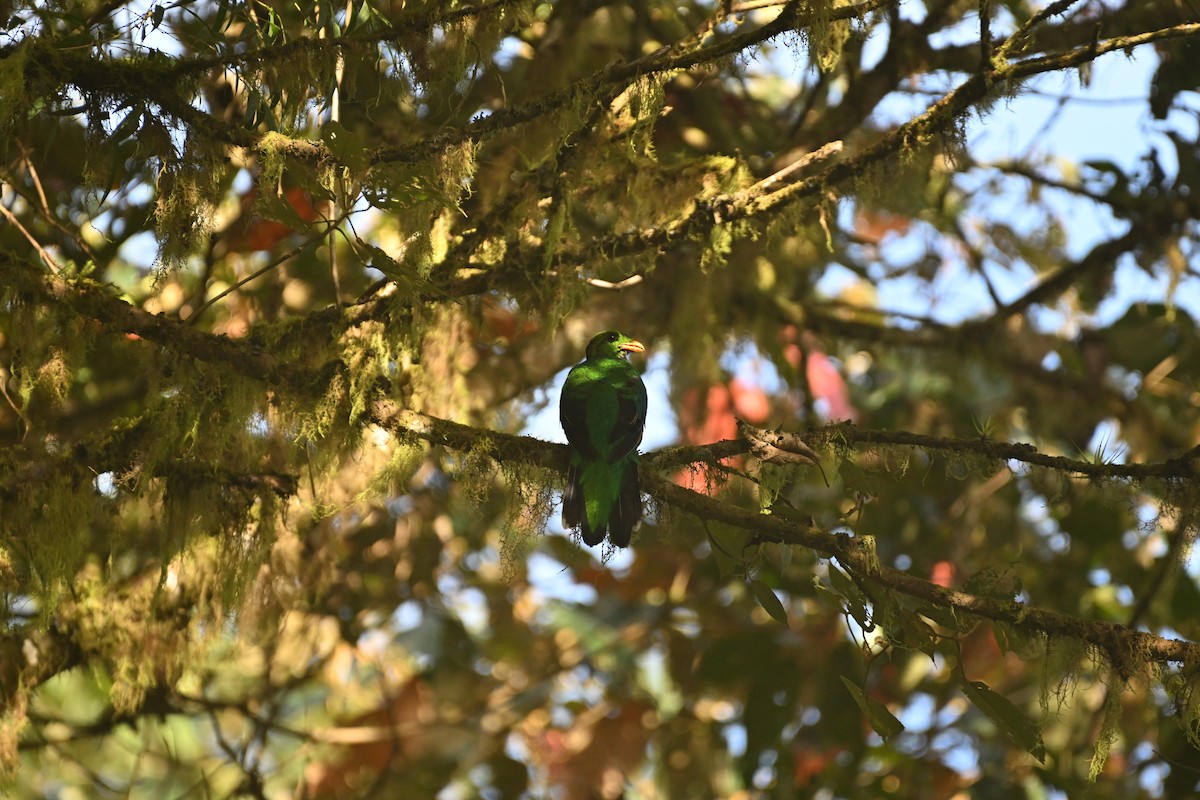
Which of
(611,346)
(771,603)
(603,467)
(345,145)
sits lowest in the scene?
(771,603)

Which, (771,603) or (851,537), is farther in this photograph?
(771,603)

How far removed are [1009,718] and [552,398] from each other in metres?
2.43

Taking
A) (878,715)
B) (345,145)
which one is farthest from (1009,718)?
(345,145)

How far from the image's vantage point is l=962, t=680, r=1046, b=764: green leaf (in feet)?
9.53

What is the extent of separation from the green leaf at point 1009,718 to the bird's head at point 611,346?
1675 mm

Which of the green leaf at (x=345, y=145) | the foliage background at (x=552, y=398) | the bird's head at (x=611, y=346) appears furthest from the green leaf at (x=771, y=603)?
the green leaf at (x=345, y=145)

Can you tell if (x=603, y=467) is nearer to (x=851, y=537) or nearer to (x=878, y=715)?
(x=851, y=537)

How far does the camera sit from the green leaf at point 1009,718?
2904mm

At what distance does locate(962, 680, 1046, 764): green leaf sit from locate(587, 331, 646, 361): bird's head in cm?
167

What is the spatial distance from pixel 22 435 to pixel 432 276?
1.34m

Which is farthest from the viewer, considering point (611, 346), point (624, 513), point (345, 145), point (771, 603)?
point (611, 346)

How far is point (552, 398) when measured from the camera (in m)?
4.89

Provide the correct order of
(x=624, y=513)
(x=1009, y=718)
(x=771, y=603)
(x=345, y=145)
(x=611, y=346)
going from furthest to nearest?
(x=611, y=346) < (x=771, y=603) < (x=624, y=513) < (x=1009, y=718) < (x=345, y=145)

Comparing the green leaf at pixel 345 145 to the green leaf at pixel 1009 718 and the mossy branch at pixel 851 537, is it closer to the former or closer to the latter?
the mossy branch at pixel 851 537
